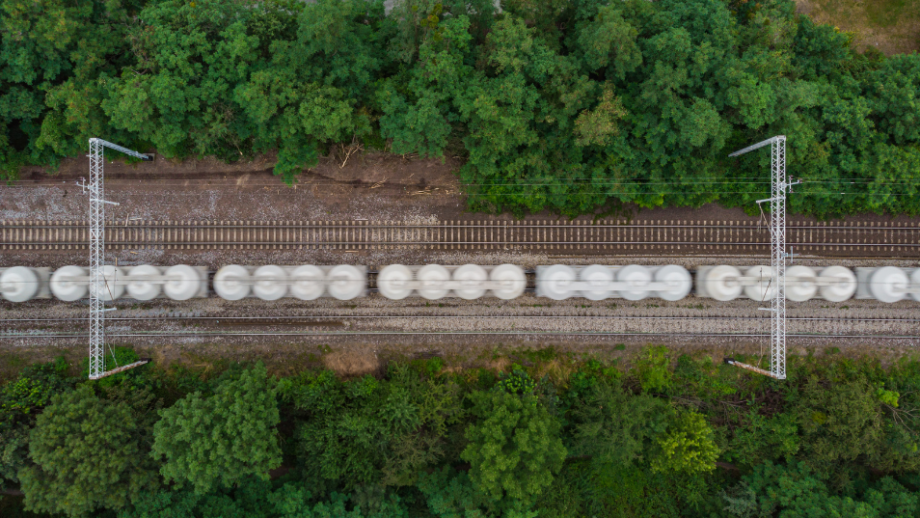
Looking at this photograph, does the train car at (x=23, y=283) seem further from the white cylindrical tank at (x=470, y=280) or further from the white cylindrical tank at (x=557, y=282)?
the white cylindrical tank at (x=557, y=282)

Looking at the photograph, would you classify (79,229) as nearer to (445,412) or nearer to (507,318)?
(445,412)

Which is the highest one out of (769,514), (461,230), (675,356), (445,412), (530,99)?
(530,99)

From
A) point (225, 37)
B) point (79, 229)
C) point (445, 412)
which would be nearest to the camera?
point (225, 37)

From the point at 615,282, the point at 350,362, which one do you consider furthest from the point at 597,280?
the point at 350,362

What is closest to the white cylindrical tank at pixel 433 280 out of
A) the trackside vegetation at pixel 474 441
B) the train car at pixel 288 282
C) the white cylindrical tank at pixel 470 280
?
the white cylindrical tank at pixel 470 280

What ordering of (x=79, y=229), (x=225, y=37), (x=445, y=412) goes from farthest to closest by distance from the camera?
(x=79, y=229), (x=445, y=412), (x=225, y=37)

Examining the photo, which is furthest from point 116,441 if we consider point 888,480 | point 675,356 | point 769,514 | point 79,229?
point 888,480

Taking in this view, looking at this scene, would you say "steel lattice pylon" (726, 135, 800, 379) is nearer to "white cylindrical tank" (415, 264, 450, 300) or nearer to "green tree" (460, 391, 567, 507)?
"green tree" (460, 391, 567, 507)
